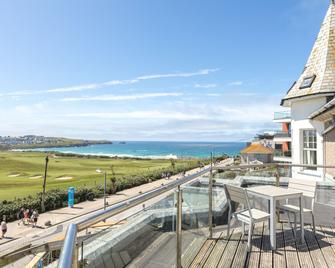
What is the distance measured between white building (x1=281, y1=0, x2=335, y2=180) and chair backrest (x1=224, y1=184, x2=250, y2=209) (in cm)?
794

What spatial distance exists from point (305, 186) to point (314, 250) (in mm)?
1141

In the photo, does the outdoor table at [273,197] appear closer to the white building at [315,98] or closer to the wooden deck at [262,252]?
the wooden deck at [262,252]

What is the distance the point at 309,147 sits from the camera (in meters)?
12.6

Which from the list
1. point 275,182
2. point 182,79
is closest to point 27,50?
point 275,182

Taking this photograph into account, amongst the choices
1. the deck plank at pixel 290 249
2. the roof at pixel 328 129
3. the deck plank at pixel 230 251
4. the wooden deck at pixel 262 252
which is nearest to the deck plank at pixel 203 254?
the wooden deck at pixel 262 252

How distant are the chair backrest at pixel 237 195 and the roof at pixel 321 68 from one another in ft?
30.3

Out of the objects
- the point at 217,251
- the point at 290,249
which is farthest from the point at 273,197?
the point at 217,251

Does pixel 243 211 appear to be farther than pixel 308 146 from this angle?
No

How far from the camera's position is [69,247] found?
4.35 ft

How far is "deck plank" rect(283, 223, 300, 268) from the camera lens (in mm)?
3566

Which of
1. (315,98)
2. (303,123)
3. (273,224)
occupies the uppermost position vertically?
(315,98)

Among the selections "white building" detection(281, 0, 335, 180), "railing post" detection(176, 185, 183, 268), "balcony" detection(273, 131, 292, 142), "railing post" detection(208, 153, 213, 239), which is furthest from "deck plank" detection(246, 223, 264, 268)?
"balcony" detection(273, 131, 292, 142)

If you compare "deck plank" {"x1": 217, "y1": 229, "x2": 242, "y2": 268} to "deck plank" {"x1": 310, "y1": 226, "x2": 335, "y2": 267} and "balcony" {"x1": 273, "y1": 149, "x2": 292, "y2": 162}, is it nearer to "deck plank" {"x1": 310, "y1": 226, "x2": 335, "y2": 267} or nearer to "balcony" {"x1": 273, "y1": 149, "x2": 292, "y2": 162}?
"deck plank" {"x1": 310, "y1": 226, "x2": 335, "y2": 267}

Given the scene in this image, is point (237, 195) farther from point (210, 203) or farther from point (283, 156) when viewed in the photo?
point (283, 156)
